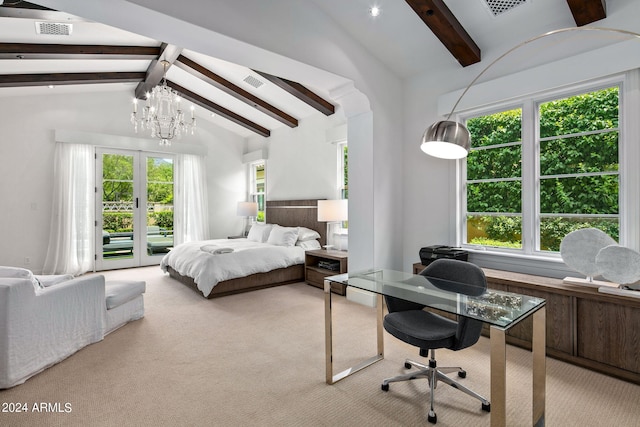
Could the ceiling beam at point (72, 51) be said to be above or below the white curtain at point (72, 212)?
above

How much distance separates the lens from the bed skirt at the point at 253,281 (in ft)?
14.0

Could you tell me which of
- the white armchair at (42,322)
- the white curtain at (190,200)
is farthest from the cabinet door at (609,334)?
the white curtain at (190,200)

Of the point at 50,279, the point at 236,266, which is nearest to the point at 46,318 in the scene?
the point at 50,279

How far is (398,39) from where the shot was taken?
3.45 metres

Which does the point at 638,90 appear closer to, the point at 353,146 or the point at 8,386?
the point at 353,146

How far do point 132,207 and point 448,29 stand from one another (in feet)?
20.3

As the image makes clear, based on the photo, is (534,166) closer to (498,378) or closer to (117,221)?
(498,378)

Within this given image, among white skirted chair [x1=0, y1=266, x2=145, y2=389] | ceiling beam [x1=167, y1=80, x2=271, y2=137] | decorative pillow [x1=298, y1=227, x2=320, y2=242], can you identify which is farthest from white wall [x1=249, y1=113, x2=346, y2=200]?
white skirted chair [x1=0, y1=266, x2=145, y2=389]

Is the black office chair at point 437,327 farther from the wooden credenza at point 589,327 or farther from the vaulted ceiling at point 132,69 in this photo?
the vaulted ceiling at point 132,69

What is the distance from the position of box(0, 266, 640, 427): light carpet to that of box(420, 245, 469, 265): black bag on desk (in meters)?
0.81

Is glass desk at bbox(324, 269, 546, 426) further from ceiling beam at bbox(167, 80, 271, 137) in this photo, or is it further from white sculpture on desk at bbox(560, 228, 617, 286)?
ceiling beam at bbox(167, 80, 271, 137)

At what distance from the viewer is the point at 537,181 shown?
10.0 ft

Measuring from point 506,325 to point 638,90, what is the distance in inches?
96.9

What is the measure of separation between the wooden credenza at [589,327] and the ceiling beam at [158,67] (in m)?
4.99
